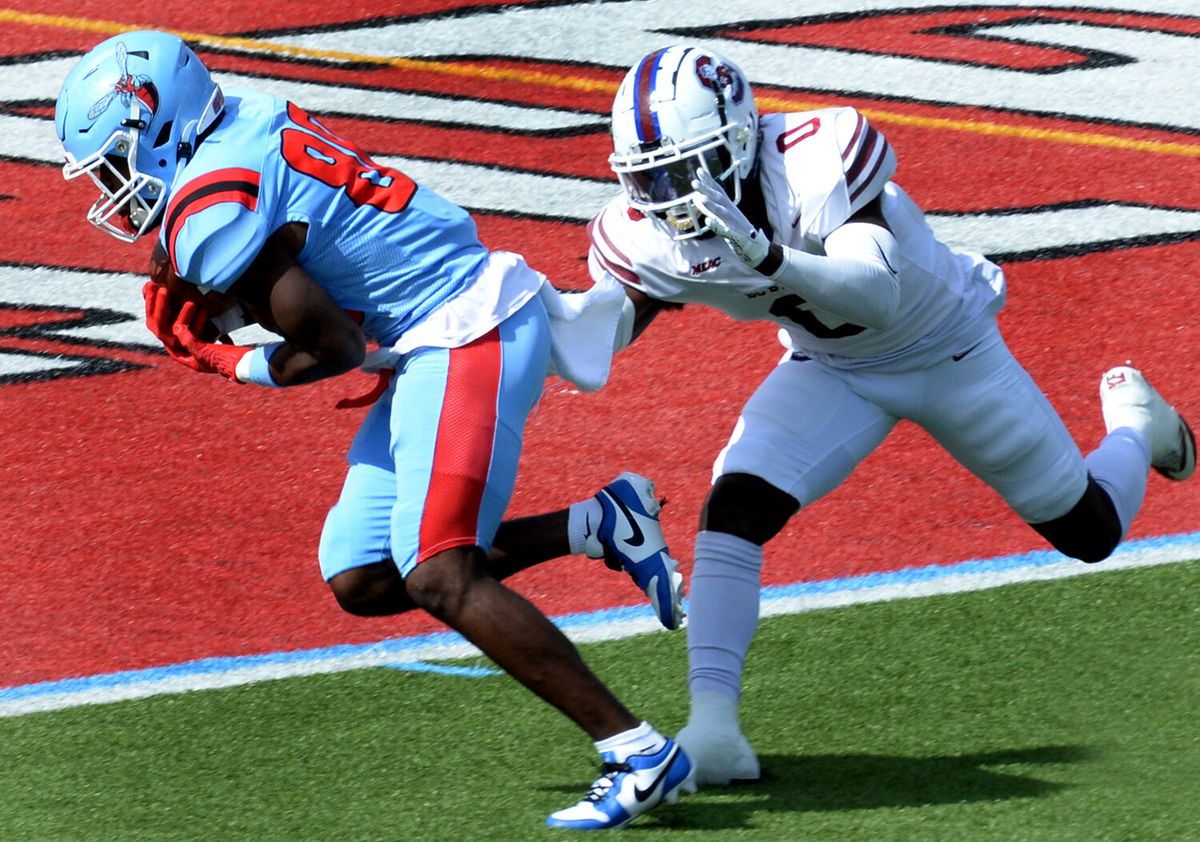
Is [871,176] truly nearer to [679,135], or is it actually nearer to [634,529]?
[679,135]

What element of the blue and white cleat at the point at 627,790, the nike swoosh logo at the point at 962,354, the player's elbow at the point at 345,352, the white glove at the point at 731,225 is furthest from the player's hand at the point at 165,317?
the nike swoosh logo at the point at 962,354

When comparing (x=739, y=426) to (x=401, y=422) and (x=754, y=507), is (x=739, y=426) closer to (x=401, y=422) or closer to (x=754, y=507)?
(x=754, y=507)

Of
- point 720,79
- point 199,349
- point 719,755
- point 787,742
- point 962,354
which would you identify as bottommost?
point 787,742

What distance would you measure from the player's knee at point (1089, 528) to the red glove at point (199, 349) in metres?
2.16

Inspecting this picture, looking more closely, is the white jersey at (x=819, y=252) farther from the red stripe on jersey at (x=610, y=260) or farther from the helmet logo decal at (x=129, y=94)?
the helmet logo decal at (x=129, y=94)

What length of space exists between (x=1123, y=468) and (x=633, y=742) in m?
1.96

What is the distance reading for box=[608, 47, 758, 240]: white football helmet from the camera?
13.7 ft

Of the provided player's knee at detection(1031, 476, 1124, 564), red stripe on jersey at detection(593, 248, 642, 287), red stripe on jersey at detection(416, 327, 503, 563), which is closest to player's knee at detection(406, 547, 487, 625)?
red stripe on jersey at detection(416, 327, 503, 563)

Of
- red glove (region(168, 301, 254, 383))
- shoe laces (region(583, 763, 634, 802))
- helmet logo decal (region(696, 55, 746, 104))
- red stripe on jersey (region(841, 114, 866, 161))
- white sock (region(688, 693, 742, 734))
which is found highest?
helmet logo decal (region(696, 55, 746, 104))

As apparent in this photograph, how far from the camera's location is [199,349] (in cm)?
416

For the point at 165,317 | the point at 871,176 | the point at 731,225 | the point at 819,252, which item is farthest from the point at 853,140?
the point at 165,317

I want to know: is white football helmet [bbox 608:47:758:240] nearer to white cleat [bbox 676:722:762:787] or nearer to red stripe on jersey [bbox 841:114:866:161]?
red stripe on jersey [bbox 841:114:866:161]

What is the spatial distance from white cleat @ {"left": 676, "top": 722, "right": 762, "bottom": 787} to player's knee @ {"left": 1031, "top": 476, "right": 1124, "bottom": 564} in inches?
47.8

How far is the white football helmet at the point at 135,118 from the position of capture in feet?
13.1
